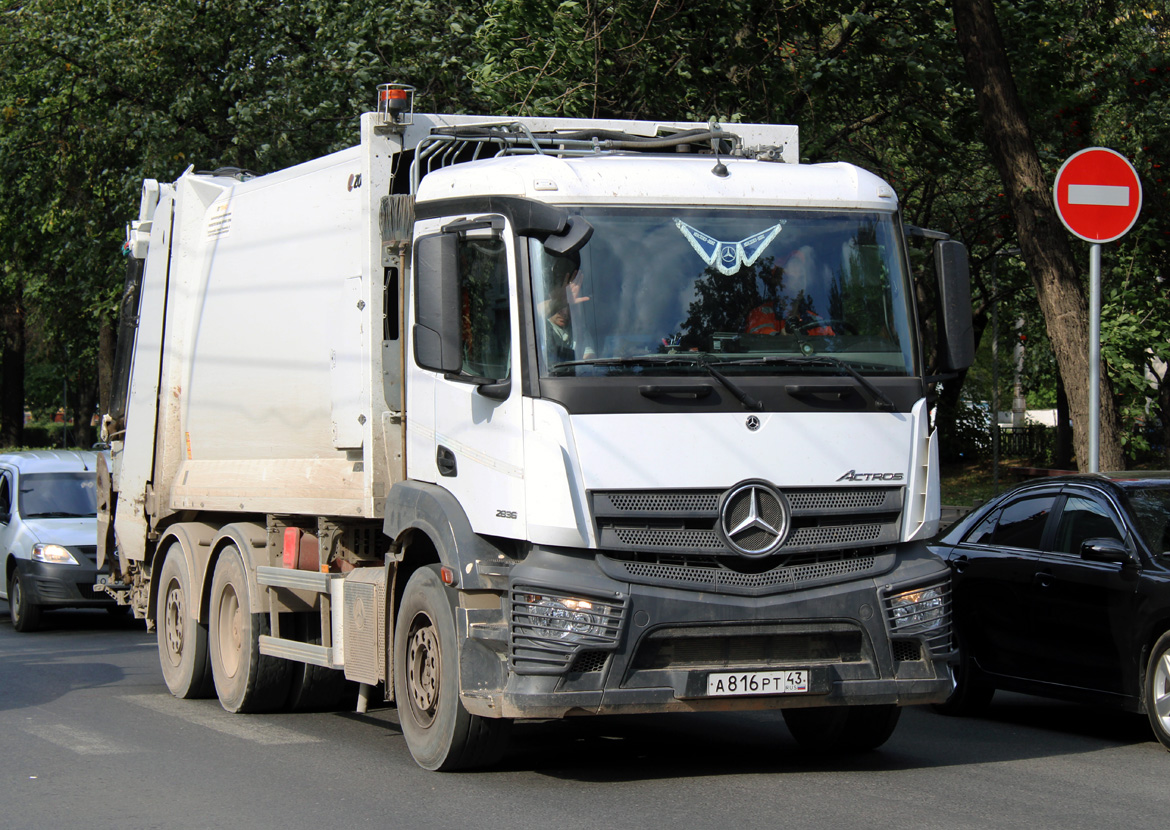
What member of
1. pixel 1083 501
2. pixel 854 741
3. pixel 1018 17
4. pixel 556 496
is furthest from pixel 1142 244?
pixel 556 496

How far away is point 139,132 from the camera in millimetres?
22859

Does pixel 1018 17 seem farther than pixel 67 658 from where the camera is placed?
Yes

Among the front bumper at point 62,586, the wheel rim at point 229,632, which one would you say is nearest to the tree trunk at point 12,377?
the front bumper at point 62,586

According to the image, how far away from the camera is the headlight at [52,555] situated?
591 inches

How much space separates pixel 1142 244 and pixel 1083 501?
35.0 ft

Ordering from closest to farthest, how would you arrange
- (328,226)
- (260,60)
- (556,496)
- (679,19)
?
(556,496) → (328,226) → (679,19) → (260,60)

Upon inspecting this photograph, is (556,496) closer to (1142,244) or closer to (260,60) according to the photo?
(1142,244)

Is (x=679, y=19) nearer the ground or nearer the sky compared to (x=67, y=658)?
nearer the sky

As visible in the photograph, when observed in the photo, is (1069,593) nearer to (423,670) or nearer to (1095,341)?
(1095,341)

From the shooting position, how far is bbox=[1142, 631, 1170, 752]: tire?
7.73 m

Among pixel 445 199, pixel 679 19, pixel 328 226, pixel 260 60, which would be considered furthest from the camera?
pixel 260 60

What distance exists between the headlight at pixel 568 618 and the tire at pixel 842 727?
5.92 feet

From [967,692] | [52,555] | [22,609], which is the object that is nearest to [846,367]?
[967,692]

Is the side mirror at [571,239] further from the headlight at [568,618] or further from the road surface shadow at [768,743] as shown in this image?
the road surface shadow at [768,743]
